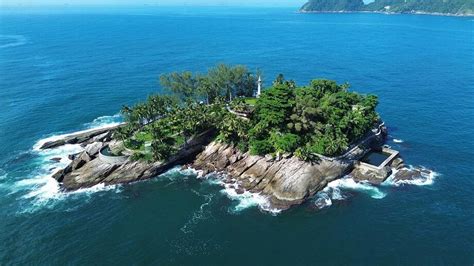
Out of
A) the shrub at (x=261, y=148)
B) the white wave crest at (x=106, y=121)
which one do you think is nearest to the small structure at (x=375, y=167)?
the shrub at (x=261, y=148)

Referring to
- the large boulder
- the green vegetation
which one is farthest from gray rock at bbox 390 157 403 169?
the large boulder

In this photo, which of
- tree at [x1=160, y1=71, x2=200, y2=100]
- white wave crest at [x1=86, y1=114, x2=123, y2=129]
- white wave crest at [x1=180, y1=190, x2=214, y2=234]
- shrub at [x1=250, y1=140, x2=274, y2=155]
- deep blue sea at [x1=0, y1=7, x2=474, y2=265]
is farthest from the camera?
white wave crest at [x1=86, y1=114, x2=123, y2=129]

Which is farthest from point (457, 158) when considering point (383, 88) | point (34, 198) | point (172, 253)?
point (34, 198)

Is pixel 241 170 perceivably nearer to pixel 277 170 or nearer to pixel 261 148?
pixel 261 148

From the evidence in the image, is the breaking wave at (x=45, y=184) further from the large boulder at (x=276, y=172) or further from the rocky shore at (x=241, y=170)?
the large boulder at (x=276, y=172)

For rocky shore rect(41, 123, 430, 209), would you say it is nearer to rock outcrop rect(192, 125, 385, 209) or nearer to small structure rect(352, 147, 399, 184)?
rock outcrop rect(192, 125, 385, 209)

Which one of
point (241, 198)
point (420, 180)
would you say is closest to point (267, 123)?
point (241, 198)

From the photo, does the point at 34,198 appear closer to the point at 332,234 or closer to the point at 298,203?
the point at 298,203
